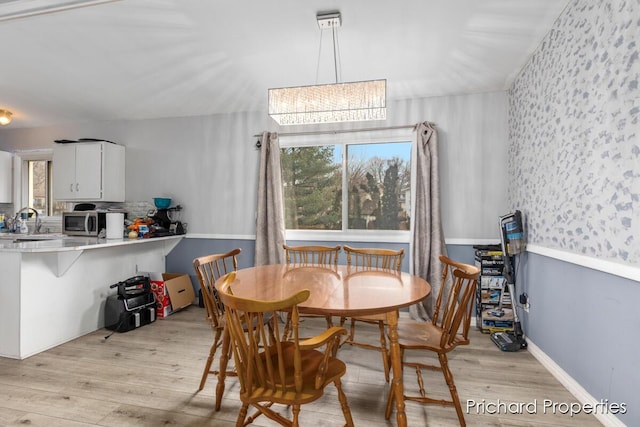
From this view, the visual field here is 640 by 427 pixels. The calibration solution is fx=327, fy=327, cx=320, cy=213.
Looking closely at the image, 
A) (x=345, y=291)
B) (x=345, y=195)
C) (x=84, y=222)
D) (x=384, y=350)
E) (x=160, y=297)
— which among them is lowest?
(x=160, y=297)

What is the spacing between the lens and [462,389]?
214 cm

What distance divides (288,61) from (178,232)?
8.32ft

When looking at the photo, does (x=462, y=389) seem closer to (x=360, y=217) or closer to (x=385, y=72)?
(x=360, y=217)

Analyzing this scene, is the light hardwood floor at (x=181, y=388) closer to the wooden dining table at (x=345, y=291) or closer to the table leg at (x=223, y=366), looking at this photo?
the table leg at (x=223, y=366)

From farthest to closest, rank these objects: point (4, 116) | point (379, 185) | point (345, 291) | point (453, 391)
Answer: point (4, 116) → point (379, 185) → point (345, 291) → point (453, 391)

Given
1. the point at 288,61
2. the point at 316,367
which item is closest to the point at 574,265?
the point at 316,367

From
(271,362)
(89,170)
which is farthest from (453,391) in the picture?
(89,170)

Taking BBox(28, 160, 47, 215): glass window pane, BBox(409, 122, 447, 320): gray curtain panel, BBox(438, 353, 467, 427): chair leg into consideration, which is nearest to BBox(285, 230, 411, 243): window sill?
BBox(409, 122, 447, 320): gray curtain panel

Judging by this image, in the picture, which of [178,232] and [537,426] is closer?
[537,426]

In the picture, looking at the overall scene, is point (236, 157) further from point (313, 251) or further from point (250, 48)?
point (313, 251)

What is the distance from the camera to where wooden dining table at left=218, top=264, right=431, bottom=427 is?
1.55m

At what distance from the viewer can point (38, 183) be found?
495 cm

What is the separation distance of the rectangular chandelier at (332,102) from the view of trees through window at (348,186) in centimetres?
160

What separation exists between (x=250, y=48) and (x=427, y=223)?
231cm
